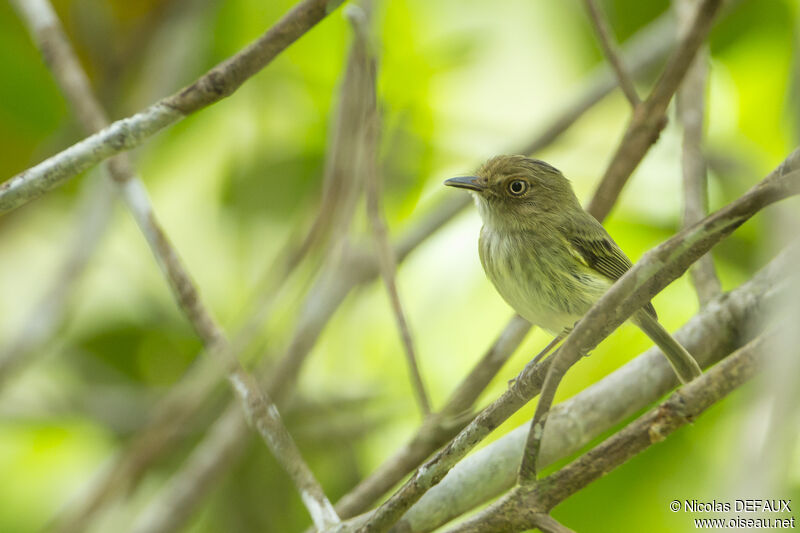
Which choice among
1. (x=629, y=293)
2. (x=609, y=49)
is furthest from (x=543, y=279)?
(x=629, y=293)

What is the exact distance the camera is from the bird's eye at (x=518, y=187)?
11.0 feet

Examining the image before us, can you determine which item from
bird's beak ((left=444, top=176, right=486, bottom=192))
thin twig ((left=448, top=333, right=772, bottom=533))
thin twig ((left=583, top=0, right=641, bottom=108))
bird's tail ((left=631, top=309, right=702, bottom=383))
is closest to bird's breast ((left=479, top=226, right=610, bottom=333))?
bird's beak ((left=444, top=176, right=486, bottom=192))

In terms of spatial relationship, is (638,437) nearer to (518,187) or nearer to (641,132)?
(641,132)

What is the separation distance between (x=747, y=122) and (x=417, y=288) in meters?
1.82

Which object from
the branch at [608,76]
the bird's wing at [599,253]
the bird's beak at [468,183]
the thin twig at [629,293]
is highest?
the branch at [608,76]

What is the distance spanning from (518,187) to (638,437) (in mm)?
1742

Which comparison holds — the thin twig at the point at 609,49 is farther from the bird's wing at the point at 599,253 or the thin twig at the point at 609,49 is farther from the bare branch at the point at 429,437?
the bare branch at the point at 429,437

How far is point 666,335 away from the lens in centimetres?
236

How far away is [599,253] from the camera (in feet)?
9.92

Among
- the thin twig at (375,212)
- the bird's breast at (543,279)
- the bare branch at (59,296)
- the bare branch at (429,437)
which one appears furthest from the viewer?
the bare branch at (59,296)

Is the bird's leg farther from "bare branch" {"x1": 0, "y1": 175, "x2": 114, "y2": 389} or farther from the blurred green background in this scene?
"bare branch" {"x1": 0, "y1": 175, "x2": 114, "y2": 389}


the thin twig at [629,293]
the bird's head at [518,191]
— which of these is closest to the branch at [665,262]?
the thin twig at [629,293]

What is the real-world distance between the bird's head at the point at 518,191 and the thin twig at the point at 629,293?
60.4 inches

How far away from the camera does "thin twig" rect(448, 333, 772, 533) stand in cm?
175
